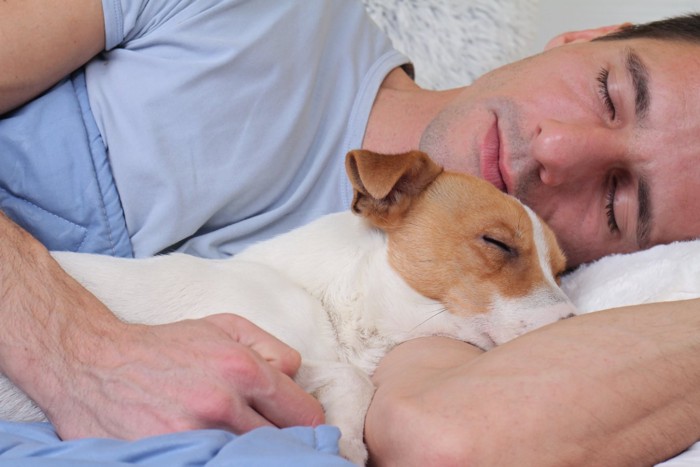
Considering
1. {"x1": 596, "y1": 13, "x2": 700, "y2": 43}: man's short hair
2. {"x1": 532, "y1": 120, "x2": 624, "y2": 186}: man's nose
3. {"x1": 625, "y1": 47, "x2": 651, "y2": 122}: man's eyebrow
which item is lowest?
{"x1": 532, "y1": 120, "x2": 624, "y2": 186}: man's nose

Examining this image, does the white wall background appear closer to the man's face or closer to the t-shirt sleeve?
the man's face

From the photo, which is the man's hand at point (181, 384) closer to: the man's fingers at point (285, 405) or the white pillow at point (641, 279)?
the man's fingers at point (285, 405)

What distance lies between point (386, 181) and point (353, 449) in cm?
52

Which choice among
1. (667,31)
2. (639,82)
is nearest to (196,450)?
(639,82)

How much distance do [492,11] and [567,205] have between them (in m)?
1.44

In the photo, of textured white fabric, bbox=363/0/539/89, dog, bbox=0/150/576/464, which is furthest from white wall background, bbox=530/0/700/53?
dog, bbox=0/150/576/464

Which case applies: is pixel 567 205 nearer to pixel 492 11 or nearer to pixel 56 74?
pixel 56 74

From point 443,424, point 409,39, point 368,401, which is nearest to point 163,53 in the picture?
point 368,401

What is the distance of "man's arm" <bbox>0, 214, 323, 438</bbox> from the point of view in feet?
3.63

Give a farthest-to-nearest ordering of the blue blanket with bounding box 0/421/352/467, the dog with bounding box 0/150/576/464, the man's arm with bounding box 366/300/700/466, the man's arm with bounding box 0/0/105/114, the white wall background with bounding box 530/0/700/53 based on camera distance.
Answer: the white wall background with bounding box 530/0/700/53 < the man's arm with bounding box 0/0/105/114 < the dog with bounding box 0/150/576/464 < the man's arm with bounding box 366/300/700/466 < the blue blanket with bounding box 0/421/352/467

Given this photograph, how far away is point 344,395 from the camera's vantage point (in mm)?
1251

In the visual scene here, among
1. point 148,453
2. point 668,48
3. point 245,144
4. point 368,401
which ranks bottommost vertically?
point 368,401

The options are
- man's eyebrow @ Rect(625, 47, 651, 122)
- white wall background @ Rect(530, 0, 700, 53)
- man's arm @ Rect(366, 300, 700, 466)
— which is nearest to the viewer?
man's arm @ Rect(366, 300, 700, 466)

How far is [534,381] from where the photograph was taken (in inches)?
43.5
